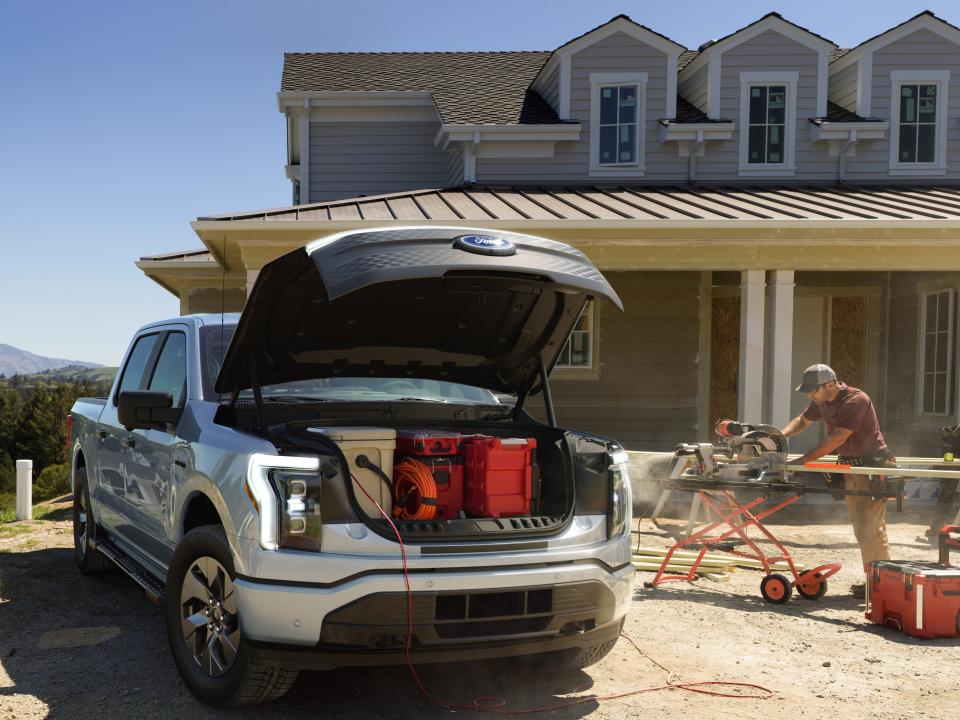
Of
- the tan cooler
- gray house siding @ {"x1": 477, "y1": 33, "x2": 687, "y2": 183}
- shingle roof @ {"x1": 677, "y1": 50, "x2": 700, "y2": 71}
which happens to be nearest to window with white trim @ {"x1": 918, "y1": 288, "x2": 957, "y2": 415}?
gray house siding @ {"x1": 477, "y1": 33, "x2": 687, "y2": 183}

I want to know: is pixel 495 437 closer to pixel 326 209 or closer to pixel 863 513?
pixel 863 513

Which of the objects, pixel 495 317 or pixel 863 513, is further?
pixel 863 513

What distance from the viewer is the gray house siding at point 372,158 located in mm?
15617

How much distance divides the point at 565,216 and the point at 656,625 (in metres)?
6.15

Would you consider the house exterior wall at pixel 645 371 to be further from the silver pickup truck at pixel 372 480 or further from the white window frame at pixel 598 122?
the silver pickup truck at pixel 372 480

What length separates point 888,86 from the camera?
14.2m

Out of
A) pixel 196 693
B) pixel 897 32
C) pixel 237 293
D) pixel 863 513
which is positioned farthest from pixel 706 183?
pixel 196 693

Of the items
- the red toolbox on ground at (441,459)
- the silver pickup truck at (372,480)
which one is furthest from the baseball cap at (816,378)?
the red toolbox on ground at (441,459)

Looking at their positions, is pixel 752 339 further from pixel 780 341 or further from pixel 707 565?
pixel 707 565

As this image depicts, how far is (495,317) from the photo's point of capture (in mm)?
4785

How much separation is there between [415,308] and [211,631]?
1.77m

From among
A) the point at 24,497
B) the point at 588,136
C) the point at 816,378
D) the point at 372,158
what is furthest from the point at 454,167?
the point at 816,378

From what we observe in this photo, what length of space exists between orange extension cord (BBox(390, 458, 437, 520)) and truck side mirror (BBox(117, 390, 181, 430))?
4.17 feet

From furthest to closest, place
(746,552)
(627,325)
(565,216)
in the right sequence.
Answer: (627,325) → (565,216) → (746,552)
